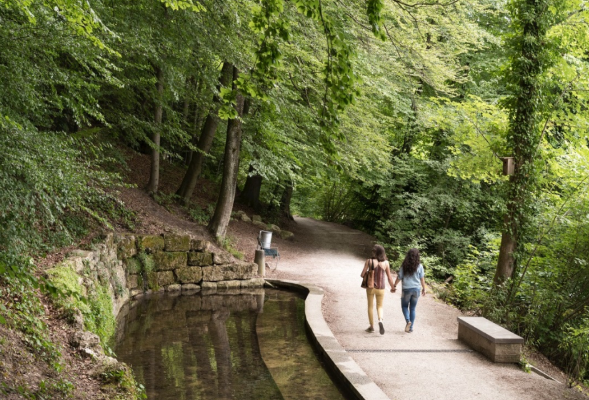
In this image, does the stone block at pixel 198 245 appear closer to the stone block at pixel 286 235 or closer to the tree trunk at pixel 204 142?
the tree trunk at pixel 204 142

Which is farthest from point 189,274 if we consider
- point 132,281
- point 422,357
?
point 422,357

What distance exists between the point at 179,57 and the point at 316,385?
7.63 m

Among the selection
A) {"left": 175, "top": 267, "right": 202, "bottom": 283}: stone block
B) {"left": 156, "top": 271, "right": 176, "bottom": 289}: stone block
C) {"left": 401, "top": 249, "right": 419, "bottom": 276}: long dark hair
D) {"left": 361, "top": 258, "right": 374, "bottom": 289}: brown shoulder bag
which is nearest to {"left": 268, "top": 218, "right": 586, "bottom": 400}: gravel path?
{"left": 361, "top": 258, "right": 374, "bottom": 289}: brown shoulder bag

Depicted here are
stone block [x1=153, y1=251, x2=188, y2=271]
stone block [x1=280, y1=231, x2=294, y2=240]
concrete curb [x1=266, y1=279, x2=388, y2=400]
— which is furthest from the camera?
stone block [x1=280, y1=231, x2=294, y2=240]

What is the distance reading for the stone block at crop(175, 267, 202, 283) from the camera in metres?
12.7

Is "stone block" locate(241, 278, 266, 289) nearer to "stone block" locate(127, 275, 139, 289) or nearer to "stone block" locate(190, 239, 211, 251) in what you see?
"stone block" locate(190, 239, 211, 251)

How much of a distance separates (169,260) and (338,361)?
679cm

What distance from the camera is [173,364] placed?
24.1ft

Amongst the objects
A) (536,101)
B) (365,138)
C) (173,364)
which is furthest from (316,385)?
(365,138)

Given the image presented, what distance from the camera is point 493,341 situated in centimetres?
750

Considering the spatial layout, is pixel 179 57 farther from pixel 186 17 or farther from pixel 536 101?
pixel 536 101

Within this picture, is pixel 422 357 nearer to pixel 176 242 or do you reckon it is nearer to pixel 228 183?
pixel 176 242

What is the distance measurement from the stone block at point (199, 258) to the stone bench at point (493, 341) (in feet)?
22.3

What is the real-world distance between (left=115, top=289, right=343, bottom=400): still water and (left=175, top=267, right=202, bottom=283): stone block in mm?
776
